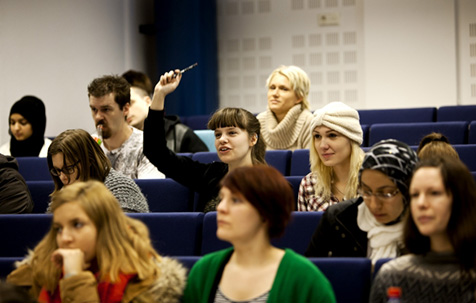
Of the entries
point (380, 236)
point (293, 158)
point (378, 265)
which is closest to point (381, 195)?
point (380, 236)

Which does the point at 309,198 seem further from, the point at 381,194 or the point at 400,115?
the point at 400,115

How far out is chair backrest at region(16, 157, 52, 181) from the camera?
381 centimetres

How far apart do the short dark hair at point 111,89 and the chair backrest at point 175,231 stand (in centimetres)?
116

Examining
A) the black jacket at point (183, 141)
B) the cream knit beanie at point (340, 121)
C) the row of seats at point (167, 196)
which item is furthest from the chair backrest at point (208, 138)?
the cream knit beanie at point (340, 121)

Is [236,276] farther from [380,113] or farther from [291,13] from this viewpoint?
[291,13]

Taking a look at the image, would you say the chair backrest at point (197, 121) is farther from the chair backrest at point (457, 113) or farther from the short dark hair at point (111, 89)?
the short dark hair at point (111, 89)

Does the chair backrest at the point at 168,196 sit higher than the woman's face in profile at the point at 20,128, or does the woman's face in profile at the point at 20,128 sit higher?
the woman's face in profile at the point at 20,128

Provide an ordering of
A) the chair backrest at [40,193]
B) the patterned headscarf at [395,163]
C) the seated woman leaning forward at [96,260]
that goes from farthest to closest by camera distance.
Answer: the chair backrest at [40,193] < the patterned headscarf at [395,163] < the seated woman leaning forward at [96,260]

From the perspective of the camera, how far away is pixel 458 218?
65.2 inches

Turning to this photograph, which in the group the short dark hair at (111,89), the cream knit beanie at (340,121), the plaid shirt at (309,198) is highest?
the short dark hair at (111,89)

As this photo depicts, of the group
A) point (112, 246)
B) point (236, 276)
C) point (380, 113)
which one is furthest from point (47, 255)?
point (380, 113)

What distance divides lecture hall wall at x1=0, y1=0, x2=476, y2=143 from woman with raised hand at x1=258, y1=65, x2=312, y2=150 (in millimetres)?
1823

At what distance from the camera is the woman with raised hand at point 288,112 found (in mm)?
3961

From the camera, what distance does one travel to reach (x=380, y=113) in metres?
4.72
